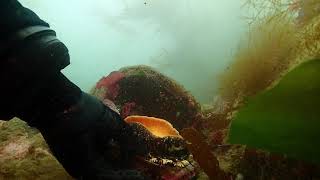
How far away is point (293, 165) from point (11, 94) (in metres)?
1.77

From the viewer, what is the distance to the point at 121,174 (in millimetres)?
2275

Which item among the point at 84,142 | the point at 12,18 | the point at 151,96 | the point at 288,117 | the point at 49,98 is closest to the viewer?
the point at 288,117

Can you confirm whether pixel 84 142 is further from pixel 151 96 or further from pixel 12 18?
pixel 151 96

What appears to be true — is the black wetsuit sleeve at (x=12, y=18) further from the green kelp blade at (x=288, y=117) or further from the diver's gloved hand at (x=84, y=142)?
the green kelp blade at (x=288, y=117)

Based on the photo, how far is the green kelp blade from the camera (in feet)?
3.92

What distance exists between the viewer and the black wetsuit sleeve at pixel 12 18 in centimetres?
192

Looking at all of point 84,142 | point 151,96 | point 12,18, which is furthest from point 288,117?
point 151,96

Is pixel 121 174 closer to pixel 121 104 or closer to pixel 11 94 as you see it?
pixel 11 94

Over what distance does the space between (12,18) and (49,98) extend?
1.72 feet

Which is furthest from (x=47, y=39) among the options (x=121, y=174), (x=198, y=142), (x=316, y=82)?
(x=316, y=82)

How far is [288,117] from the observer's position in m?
1.23

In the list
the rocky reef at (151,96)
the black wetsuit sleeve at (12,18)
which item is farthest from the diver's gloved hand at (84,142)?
the rocky reef at (151,96)

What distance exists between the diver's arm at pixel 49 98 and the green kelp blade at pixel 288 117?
1212 mm

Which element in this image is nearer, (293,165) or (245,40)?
(293,165)
